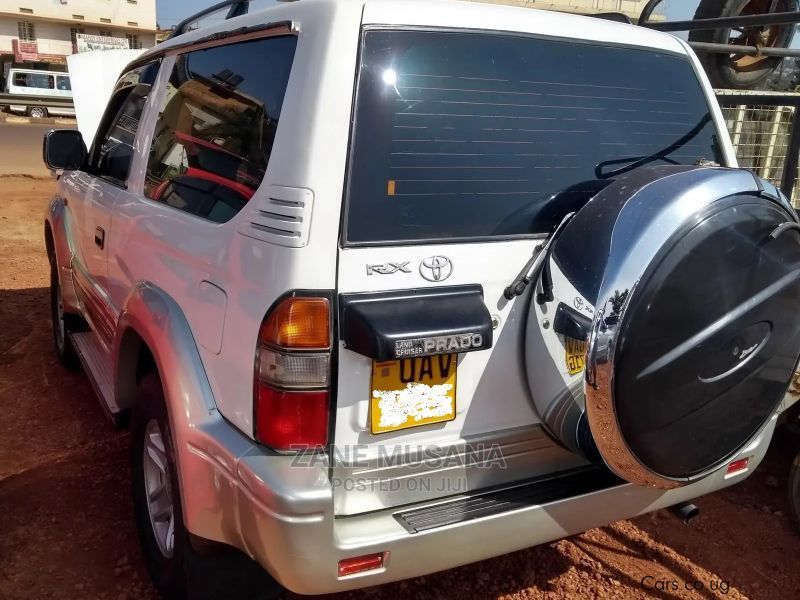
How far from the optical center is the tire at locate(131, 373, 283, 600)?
2127 mm

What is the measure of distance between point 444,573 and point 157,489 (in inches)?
44.8

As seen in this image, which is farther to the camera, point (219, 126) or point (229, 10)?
point (229, 10)

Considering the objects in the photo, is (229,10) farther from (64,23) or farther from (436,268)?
(64,23)

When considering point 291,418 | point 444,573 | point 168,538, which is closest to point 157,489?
point 168,538

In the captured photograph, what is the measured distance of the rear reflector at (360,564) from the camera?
5.87 ft

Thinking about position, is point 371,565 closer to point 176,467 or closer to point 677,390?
point 176,467

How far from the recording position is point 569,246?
1.92 m

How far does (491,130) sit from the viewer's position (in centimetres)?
203

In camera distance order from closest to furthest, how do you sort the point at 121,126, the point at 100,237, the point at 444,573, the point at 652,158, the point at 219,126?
the point at 219,126 → the point at 652,158 → the point at 444,573 → the point at 100,237 → the point at 121,126

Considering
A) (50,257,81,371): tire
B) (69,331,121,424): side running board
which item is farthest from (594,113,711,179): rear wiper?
(50,257,81,371): tire

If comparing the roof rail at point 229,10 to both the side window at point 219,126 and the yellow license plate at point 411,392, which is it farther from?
the yellow license plate at point 411,392

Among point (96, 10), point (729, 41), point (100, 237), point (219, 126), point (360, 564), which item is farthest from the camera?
point (96, 10)

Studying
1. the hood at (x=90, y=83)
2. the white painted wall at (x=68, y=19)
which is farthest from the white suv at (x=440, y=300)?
the white painted wall at (x=68, y=19)

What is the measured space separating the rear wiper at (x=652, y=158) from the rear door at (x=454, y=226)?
1 cm
